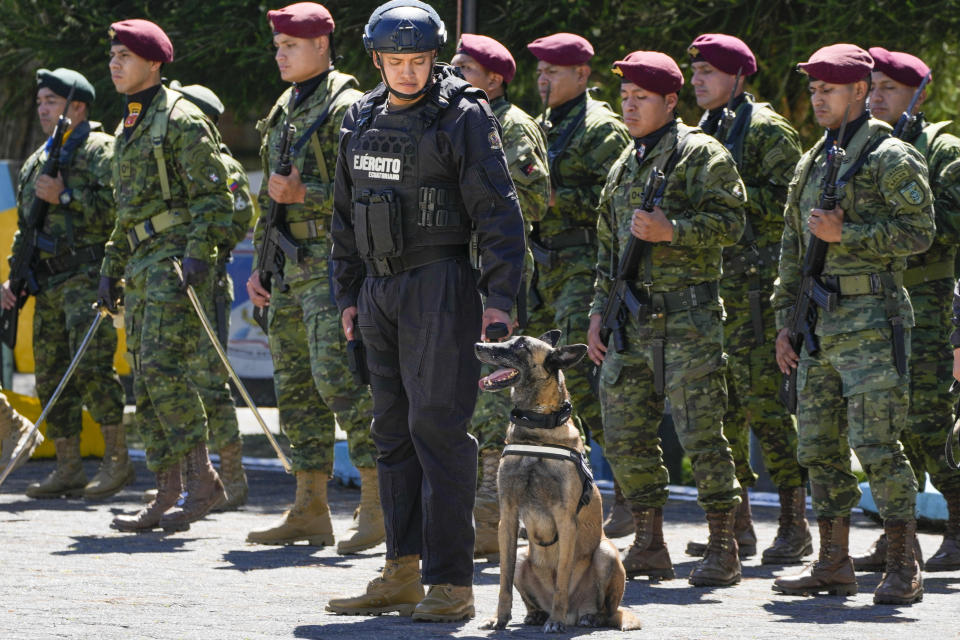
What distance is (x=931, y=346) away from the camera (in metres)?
8.09

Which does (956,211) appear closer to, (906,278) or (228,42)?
(906,278)

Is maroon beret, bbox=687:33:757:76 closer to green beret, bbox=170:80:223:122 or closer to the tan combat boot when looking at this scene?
the tan combat boot

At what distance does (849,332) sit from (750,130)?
5.86 feet

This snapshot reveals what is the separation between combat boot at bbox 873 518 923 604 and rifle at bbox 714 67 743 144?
2.35 metres

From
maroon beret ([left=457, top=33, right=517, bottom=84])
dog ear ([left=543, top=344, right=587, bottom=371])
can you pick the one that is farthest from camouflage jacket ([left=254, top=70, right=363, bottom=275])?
dog ear ([left=543, top=344, right=587, bottom=371])

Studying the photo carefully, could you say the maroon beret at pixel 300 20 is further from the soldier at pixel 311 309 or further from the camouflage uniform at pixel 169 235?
the camouflage uniform at pixel 169 235

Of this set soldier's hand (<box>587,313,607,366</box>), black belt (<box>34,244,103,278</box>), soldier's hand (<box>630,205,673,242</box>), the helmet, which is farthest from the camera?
black belt (<box>34,244,103,278</box>)

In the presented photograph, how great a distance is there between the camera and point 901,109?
8.26 metres

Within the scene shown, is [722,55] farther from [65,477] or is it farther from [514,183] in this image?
[65,477]

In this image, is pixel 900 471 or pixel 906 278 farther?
pixel 906 278

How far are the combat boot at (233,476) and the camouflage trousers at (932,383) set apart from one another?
4.05 m

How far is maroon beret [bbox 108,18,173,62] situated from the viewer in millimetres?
8852

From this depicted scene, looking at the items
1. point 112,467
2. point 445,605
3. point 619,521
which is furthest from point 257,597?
point 112,467

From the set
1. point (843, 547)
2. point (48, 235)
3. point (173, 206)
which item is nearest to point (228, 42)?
point (48, 235)
